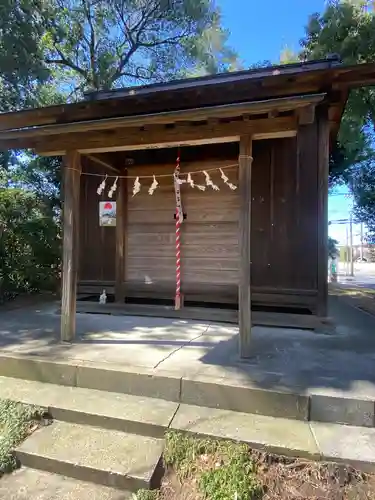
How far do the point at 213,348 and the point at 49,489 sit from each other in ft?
6.43

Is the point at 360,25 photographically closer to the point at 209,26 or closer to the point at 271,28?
the point at 271,28

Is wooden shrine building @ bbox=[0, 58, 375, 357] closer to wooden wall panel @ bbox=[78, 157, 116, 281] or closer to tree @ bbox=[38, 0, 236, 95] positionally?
wooden wall panel @ bbox=[78, 157, 116, 281]

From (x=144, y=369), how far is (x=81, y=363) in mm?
599

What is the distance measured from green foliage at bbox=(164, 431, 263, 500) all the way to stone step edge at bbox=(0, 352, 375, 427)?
0.42 metres

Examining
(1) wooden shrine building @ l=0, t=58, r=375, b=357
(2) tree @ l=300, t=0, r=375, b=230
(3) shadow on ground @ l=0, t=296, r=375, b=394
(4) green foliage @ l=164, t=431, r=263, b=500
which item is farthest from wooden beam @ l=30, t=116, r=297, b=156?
(2) tree @ l=300, t=0, r=375, b=230

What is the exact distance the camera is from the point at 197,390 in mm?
2766

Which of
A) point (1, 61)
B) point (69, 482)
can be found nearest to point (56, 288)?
point (1, 61)

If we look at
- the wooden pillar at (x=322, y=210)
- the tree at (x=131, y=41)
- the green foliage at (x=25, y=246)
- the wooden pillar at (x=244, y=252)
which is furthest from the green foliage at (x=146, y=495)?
the tree at (x=131, y=41)

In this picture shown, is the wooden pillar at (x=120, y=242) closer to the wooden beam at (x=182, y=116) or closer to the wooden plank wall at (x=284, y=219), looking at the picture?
the wooden beam at (x=182, y=116)

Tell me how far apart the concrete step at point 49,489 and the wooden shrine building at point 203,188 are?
5.42 feet

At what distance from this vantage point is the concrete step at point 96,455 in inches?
86.0

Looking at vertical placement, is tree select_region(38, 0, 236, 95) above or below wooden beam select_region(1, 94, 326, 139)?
above

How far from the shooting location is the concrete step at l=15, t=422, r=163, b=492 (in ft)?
7.16

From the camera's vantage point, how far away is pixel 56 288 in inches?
306
